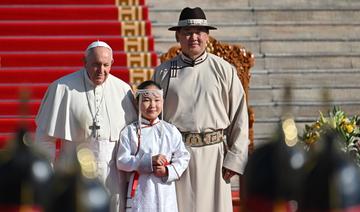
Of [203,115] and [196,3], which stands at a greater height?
[196,3]

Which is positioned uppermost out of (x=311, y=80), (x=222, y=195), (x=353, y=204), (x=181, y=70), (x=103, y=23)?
(x=103, y=23)

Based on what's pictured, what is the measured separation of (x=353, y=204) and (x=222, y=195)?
A: 17.3 ft

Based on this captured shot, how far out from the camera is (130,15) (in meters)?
12.8

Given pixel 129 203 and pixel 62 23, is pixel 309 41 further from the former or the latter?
pixel 129 203

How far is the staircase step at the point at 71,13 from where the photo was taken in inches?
496

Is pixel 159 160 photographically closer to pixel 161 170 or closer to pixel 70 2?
pixel 161 170

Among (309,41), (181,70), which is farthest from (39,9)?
(181,70)

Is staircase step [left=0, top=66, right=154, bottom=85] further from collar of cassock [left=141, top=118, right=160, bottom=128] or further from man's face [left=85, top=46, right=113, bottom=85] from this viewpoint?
man's face [left=85, top=46, right=113, bottom=85]

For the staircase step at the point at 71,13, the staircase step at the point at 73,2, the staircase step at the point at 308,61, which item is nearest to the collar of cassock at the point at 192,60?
the staircase step at the point at 308,61

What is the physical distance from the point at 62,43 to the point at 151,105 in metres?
5.48

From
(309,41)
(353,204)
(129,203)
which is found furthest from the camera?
(309,41)

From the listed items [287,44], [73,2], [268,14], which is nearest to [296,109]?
[287,44]

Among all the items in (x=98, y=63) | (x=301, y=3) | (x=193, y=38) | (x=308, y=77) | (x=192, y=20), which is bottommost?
(x=98, y=63)

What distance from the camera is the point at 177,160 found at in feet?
22.7
